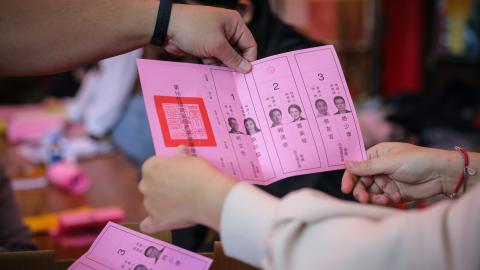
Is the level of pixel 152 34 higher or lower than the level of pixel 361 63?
higher

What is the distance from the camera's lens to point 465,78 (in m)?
3.25

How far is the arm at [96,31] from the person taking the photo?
0.90 metres

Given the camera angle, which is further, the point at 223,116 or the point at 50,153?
the point at 50,153

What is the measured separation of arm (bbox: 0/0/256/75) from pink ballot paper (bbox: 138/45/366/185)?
0.18 feet

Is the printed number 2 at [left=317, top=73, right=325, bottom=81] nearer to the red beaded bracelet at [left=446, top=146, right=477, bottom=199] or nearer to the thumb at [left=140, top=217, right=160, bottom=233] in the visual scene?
the red beaded bracelet at [left=446, top=146, right=477, bottom=199]

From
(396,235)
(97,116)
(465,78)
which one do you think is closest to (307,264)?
(396,235)

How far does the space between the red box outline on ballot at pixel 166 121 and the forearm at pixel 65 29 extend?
17 cm

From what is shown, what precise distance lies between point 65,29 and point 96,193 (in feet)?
3.40

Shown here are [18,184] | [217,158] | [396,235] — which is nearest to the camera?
[396,235]

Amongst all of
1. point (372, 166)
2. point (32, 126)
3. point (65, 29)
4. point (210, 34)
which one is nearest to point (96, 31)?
point (65, 29)

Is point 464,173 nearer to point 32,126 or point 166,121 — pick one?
point 166,121

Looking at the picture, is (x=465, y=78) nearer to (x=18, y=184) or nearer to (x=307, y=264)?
(x=18, y=184)

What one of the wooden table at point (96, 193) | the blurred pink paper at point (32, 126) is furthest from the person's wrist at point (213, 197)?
the blurred pink paper at point (32, 126)

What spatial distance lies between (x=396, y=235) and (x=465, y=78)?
120 inches
